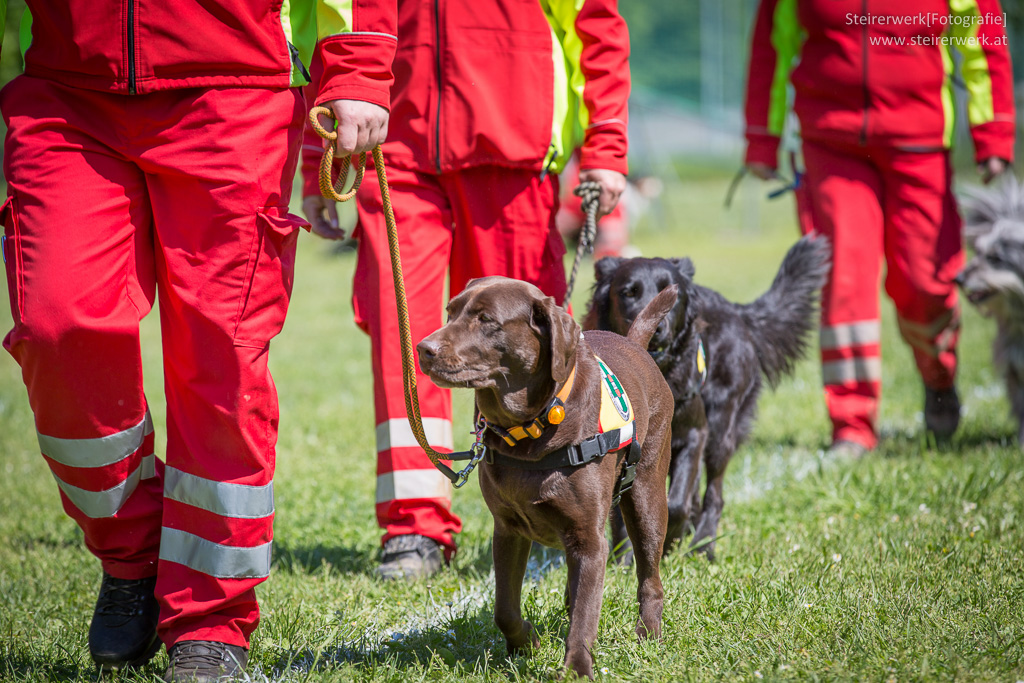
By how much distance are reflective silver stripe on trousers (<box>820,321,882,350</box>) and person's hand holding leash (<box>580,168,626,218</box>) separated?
2320 mm

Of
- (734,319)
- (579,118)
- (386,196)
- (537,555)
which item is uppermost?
(579,118)

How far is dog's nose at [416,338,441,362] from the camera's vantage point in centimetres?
229

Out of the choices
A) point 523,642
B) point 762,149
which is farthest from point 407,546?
point 762,149

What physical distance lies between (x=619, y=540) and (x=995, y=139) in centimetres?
351

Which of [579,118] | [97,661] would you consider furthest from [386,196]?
[97,661]

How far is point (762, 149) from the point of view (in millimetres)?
5508

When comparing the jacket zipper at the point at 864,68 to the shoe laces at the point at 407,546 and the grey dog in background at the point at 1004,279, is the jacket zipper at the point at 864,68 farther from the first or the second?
the shoe laces at the point at 407,546

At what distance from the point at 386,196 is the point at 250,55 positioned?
1.79 feet

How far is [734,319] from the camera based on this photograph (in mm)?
4289

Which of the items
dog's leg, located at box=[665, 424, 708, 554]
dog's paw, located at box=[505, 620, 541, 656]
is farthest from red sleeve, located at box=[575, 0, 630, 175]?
dog's paw, located at box=[505, 620, 541, 656]

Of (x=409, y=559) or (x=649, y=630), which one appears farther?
(x=409, y=559)

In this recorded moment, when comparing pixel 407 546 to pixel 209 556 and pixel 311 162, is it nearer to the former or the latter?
pixel 209 556

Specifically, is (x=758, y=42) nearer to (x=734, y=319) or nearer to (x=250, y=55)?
(x=734, y=319)

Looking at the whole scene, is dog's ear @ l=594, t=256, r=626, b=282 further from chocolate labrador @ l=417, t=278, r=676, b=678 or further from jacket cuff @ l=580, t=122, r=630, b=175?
chocolate labrador @ l=417, t=278, r=676, b=678
